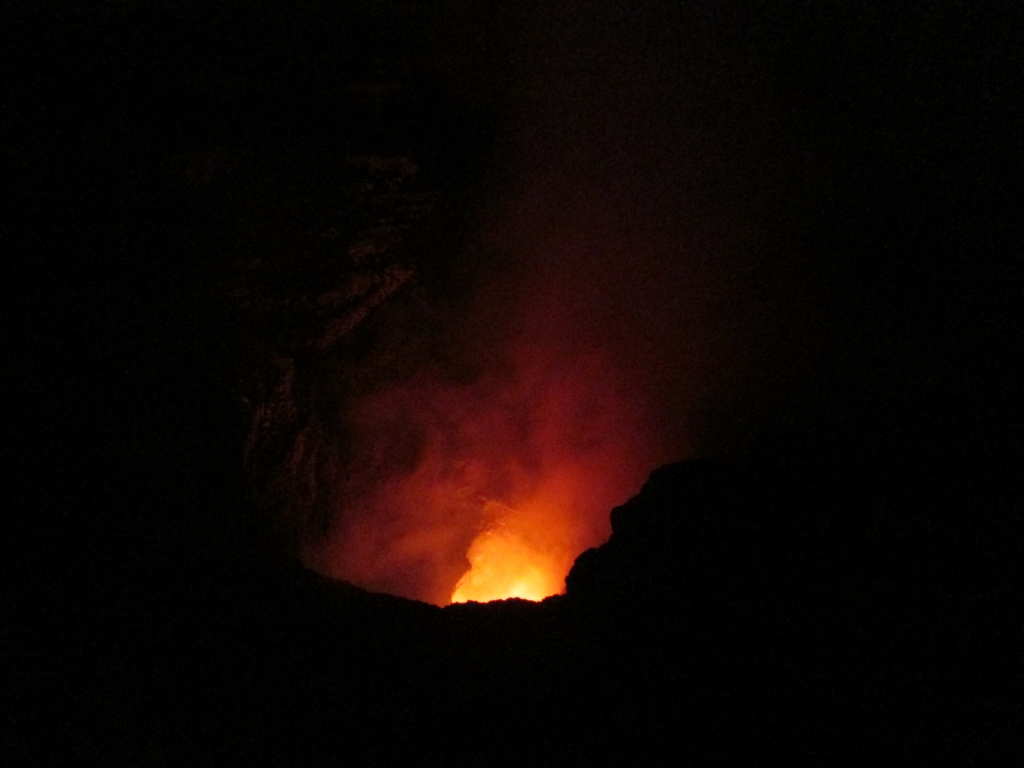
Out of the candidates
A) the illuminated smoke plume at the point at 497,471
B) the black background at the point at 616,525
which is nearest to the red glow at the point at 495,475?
the illuminated smoke plume at the point at 497,471

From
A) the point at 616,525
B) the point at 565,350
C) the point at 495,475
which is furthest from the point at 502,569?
the point at 616,525

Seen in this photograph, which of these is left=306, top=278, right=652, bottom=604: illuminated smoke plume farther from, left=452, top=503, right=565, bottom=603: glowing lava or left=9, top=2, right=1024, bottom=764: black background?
left=9, top=2, right=1024, bottom=764: black background

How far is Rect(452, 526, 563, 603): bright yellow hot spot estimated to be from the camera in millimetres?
12273

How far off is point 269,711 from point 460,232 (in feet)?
28.1

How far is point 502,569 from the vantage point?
41.4 feet

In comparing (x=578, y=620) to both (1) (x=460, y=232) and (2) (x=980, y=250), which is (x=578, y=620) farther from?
(1) (x=460, y=232)

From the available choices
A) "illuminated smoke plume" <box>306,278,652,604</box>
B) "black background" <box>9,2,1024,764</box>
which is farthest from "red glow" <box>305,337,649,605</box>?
"black background" <box>9,2,1024,764</box>

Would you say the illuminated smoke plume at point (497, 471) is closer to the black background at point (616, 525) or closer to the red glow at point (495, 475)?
the red glow at point (495, 475)

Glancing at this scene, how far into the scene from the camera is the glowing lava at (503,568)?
40.1 feet

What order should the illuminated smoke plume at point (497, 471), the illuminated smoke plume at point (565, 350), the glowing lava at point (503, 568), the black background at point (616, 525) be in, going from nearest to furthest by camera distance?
the black background at point (616, 525) → the illuminated smoke plume at point (565, 350) → the illuminated smoke plume at point (497, 471) → the glowing lava at point (503, 568)

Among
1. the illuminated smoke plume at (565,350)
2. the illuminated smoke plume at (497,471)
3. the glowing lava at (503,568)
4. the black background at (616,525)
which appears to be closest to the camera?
the black background at (616,525)

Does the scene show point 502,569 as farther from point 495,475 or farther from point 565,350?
point 565,350

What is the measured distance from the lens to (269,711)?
402 cm

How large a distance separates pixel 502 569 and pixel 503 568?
0.03 m
